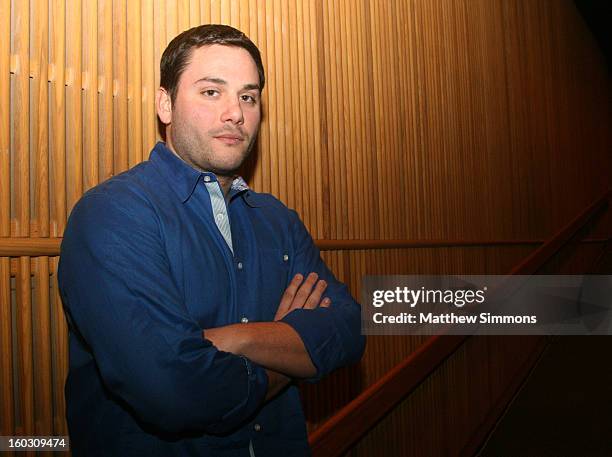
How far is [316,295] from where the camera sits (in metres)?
1.44

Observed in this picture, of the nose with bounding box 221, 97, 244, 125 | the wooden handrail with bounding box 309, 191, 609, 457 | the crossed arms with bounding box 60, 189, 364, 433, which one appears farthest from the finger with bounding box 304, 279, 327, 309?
the wooden handrail with bounding box 309, 191, 609, 457

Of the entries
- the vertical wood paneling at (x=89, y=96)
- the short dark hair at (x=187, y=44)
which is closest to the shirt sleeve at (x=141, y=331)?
the vertical wood paneling at (x=89, y=96)

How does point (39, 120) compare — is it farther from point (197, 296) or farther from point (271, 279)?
point (271, 279)

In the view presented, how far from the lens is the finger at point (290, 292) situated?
1.40 metres

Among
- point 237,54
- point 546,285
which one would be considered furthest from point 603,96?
point 237,54

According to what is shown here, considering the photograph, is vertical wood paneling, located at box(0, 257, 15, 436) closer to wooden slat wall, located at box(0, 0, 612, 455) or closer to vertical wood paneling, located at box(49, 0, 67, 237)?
wooden slat wall, located at box(0, 0, 612, 455)

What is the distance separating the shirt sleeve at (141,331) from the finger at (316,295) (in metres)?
0.32

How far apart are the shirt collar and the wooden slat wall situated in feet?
0.53

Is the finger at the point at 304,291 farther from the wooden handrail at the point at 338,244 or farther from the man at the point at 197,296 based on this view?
the wooden handrail at the point at 338,244

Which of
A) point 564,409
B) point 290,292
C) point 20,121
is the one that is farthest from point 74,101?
point 564,409

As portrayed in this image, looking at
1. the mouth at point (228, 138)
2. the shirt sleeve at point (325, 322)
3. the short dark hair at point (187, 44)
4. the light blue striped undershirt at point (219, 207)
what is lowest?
the shirt sleeve at point (325, 322)

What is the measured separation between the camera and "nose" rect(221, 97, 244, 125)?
1335mm

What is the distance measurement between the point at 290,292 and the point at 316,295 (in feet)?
0.23

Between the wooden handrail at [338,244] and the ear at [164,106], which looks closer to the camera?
the wooden handrail at [338,244]
